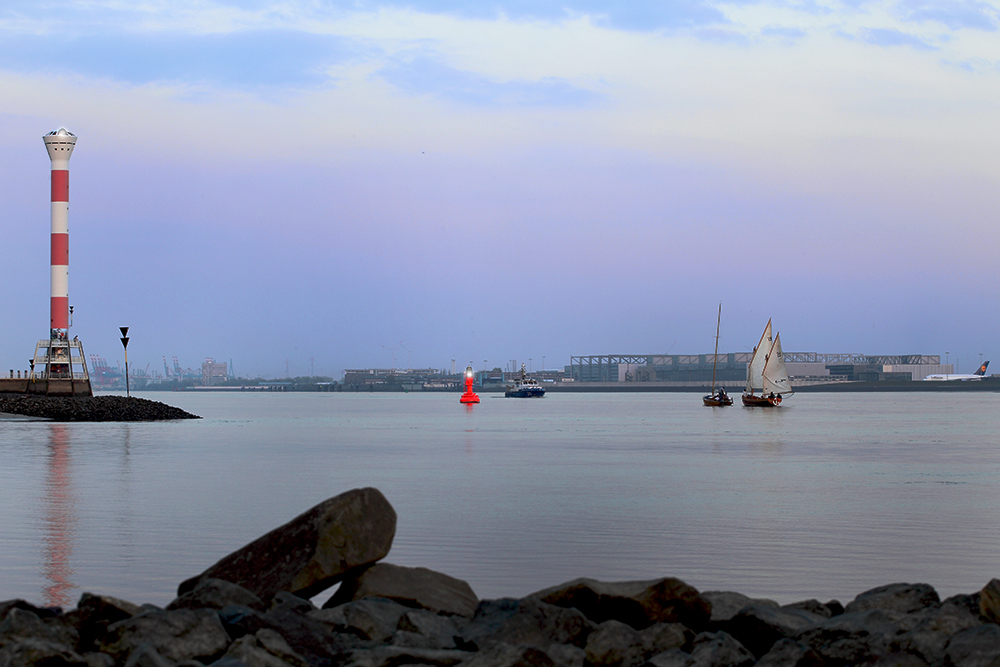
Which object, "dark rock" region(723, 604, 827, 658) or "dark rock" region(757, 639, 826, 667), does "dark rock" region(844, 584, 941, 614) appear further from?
"dark rock" region(757, 639, 826, 667)

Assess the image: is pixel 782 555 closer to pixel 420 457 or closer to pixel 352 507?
pixel 352 507

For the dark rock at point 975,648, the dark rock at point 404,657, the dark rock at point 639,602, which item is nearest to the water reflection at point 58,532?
the dark rock at point 404,657

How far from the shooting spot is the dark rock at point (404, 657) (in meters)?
6.18

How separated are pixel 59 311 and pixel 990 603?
202 feet

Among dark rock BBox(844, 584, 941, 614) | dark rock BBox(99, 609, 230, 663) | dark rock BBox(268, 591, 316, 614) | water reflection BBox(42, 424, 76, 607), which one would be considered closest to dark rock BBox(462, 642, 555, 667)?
dark rock BBox(99, 609, 230, 663)

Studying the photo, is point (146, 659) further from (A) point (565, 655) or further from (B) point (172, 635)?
(A) point (565, 655)

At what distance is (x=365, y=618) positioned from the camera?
7.06 metres

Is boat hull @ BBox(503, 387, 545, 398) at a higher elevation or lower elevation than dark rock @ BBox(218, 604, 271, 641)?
lower

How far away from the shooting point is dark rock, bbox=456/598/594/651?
6.65m

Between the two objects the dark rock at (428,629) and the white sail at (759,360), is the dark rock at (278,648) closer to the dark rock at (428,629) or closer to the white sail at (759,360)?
the dark rock at (428,629)

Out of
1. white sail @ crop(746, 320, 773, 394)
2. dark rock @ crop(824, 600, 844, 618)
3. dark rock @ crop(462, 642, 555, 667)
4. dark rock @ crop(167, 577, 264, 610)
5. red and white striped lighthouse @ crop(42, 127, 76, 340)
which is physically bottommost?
dark rock @ crop(824, 600, 844, 618)

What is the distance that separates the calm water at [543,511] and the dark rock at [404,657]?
3540 millimetres

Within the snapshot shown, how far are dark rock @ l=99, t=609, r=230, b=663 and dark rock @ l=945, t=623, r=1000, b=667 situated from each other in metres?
3.98

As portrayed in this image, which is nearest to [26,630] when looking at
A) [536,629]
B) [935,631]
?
[536,629]
